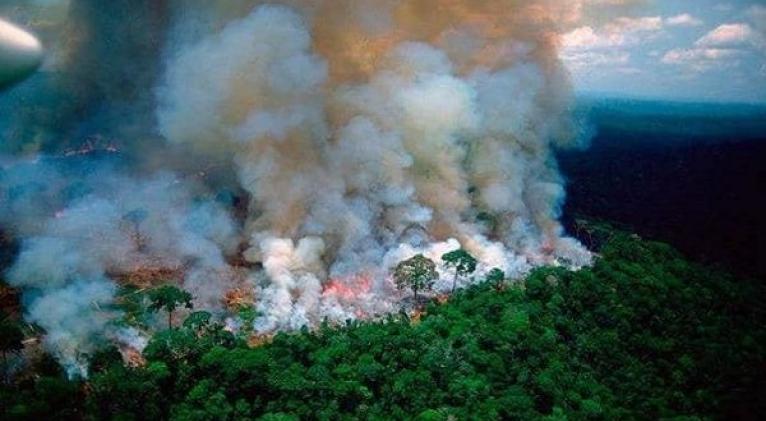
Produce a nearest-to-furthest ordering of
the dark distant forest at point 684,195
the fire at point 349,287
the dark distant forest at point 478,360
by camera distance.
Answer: the dark distant forest at point 478,360 → the fire at point 349,287 → the dark distant forest at point 684,195

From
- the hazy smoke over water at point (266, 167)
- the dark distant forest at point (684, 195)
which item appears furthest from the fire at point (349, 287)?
the dark distant forest at point (684, 195)

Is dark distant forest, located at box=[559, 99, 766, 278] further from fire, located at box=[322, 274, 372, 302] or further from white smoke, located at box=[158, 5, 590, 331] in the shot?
fire, located at box=[322, 274, 372, 302]

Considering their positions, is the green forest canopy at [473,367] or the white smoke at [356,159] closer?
the green forest canopy at [473,367]

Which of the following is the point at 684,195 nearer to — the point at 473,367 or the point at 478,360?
the point at 478,360

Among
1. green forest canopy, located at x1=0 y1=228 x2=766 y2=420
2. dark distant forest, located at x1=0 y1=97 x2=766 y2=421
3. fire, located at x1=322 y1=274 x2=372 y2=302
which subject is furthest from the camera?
fire, located at x1=322 y1=274 x2=372 y2=302

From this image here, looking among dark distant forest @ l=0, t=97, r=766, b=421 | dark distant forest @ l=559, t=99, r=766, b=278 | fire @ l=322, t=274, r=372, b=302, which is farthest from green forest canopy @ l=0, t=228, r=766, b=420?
dark distant forest @ l=559, t=99, r=766, b=278

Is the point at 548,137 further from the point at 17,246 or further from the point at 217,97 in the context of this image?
the point at 17,246

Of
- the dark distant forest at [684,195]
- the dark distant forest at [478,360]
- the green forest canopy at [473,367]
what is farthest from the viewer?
the dark distant forest at [684,195]

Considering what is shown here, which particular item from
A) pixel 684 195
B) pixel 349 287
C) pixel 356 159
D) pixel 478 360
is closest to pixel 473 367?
pixel 478 360

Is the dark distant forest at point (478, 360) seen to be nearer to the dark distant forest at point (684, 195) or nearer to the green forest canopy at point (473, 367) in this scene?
the green forest canopy at point (473, 367)
